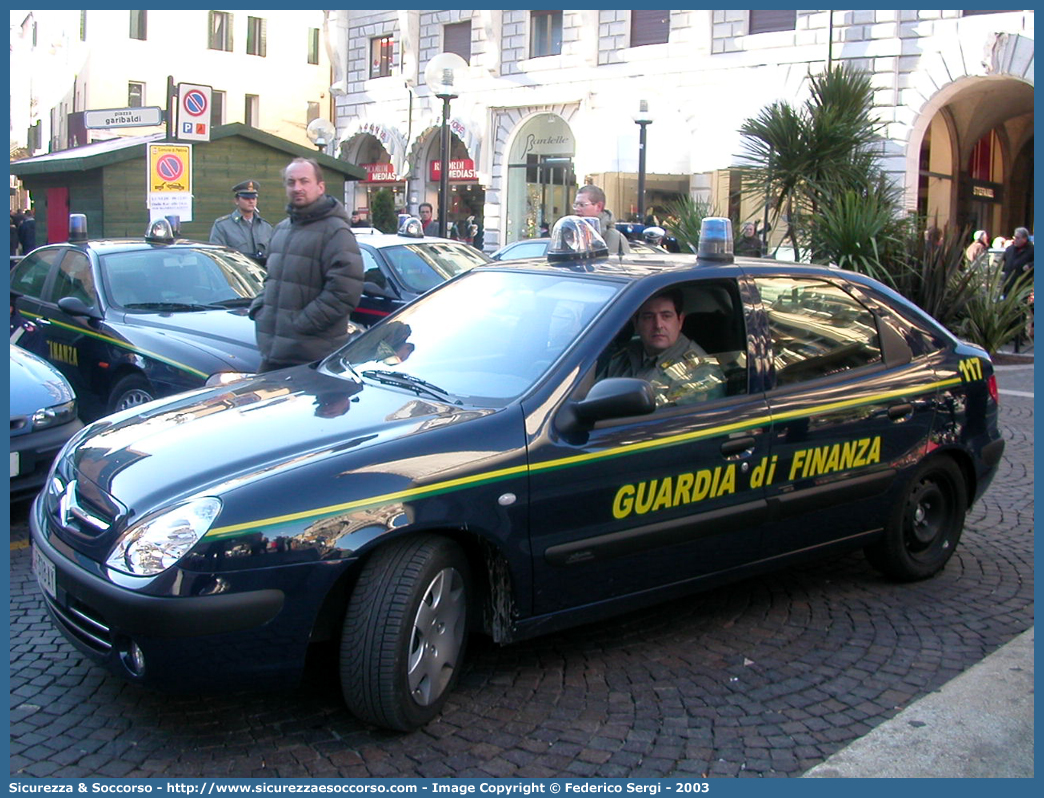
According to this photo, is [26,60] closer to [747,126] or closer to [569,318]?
[747,126]

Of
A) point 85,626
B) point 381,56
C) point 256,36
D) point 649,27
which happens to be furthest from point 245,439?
point 256,36

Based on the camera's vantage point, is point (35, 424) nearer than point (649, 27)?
Yes

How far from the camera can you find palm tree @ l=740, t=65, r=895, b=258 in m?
14.9

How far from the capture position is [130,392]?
24.9 feet

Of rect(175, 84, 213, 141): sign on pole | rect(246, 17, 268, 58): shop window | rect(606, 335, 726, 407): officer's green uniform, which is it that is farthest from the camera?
rect(246, 17, 268, 58): shop window

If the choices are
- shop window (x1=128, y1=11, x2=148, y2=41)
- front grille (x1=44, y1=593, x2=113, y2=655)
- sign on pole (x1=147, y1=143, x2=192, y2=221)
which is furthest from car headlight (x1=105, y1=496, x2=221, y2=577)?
shop window (x1=128, y1=11, x2=148, y2=41)

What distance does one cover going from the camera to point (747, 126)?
1558 cm

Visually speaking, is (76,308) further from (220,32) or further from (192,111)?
(220,32)

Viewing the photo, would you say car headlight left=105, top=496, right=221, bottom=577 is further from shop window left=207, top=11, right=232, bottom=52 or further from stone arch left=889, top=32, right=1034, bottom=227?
shop window left=207, top=11, right=232, bottom=52

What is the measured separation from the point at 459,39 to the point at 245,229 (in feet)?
83.8

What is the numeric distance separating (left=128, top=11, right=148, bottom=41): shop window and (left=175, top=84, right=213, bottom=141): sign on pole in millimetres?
32872

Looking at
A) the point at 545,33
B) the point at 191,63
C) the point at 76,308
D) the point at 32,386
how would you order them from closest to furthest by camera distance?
the point at 32,386
the point at 76,308
the point at 545,33
the point at 191,63
